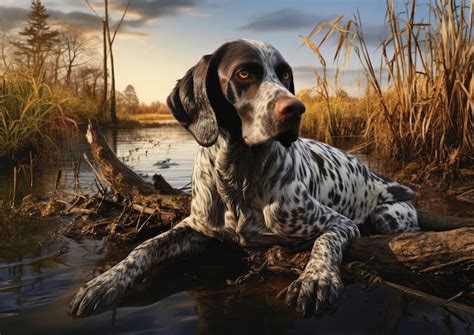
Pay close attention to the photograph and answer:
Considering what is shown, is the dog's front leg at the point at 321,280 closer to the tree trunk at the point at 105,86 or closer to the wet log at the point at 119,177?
the wet log at the point at 119,177

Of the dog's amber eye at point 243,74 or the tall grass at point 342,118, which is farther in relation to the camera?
the tall grass at point 342,118

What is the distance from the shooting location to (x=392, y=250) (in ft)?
11.4

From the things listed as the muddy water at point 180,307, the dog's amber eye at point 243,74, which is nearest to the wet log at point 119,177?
the muddy water at point 180,307

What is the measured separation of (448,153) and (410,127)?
670mm

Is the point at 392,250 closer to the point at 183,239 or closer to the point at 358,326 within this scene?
the point at 358,326

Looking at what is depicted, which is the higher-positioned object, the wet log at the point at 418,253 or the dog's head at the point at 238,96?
the dog's head at the point at 238,96

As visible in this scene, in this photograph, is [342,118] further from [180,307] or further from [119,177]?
[180,307]

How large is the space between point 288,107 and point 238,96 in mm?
472

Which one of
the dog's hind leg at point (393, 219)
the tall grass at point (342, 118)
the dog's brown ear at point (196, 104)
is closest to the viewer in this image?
the dog's brown ear at point (196, 104)

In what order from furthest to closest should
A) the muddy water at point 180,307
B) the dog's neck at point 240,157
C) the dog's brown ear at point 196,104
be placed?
1. the dog's neck at point 240,157
2. the dog's brown ear at point 196,104
3. the muddy water at point 180,307

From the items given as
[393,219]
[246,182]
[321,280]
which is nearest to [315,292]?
[321,280]

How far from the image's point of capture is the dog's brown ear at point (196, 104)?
11.2 ft

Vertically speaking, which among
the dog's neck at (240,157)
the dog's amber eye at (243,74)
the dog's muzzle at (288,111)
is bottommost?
the dog's neck at (240,157)

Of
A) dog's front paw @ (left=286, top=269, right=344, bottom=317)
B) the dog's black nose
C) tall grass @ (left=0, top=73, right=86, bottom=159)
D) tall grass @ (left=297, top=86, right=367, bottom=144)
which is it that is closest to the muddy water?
dog's front paw @ (left=286, top=269, right=344, bottom=317)
